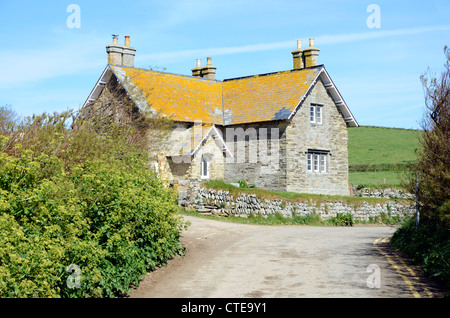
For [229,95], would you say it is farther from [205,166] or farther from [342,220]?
[342,220]

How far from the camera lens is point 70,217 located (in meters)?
10.2

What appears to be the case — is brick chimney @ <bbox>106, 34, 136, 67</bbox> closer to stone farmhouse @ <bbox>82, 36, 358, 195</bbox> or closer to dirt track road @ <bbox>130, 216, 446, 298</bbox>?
stone farmhouse @ <bbox>82, 36, 358, 195</bbox>

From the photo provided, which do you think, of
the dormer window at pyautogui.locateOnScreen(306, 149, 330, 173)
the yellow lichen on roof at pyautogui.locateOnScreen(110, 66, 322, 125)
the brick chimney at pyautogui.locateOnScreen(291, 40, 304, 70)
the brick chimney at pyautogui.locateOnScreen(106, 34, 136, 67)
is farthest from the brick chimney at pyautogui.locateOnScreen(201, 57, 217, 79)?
the dormer window at pyautogui.locateOnScreen(306, 149, 330, 173)

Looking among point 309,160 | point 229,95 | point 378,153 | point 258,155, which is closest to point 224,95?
point 229,95

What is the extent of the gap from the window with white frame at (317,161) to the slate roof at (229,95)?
141 inches

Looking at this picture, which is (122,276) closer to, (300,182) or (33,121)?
(33,121)

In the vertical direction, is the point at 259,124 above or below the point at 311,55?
below

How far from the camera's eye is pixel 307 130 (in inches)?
1433

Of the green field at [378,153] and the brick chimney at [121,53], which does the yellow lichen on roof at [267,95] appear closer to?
the brick chimney at [121,53]

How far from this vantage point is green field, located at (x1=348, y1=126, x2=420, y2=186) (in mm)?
54781

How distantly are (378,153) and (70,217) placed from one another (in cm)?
6069

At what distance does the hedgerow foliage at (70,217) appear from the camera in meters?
8.49

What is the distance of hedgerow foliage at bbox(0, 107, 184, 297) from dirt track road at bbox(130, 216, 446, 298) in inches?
35.6
